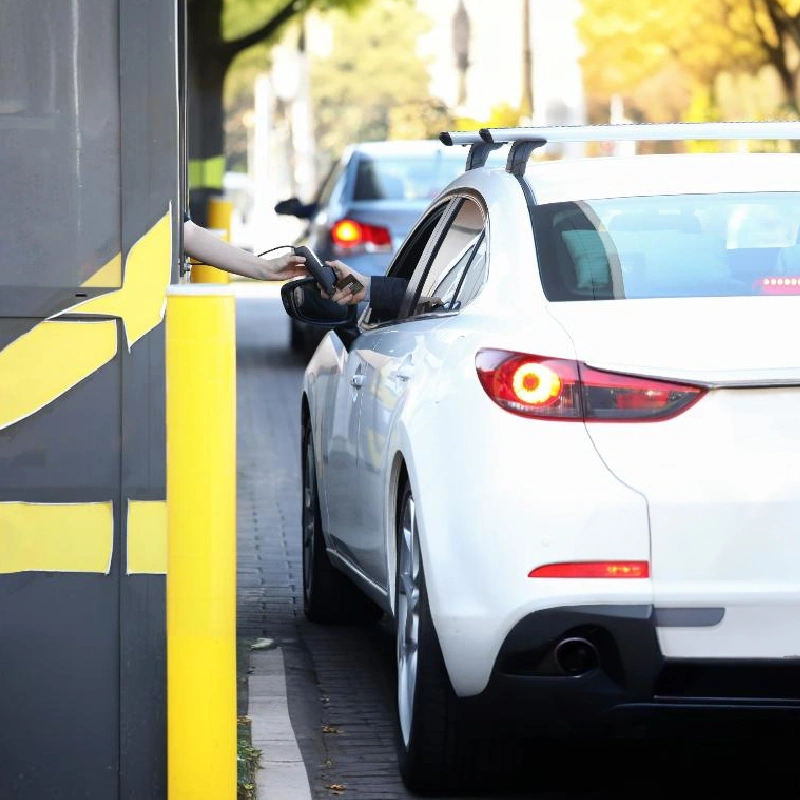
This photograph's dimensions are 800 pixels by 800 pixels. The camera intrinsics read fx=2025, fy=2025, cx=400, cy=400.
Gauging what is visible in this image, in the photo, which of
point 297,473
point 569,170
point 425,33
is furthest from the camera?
point 425,33

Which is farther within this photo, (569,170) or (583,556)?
(569,170)

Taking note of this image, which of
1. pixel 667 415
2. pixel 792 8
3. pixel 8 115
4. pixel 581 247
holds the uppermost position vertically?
pixel 792 8

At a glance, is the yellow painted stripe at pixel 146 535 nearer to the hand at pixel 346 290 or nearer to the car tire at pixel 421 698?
the car tire at pixel 421 698

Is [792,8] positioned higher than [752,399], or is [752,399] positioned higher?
[792,8]

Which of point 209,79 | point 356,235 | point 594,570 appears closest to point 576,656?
point 594,570

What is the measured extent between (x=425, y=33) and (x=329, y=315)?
11328 centimetres

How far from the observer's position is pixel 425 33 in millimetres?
117750

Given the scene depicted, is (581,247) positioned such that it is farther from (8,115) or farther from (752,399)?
(8,115)

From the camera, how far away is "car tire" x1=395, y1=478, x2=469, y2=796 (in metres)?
5.00

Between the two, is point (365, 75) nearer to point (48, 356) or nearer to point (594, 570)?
point (48, 356)

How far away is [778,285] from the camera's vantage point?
5000 mm

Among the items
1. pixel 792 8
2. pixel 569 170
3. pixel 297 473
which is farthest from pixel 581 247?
pixel 792 8

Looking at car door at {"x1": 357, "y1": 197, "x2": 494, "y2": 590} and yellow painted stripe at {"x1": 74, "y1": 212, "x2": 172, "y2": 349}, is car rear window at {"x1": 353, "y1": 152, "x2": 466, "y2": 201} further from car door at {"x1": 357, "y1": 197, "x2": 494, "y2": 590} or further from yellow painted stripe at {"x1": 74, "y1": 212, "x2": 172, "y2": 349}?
yellow painted stripe at {"x1": 74, "y1": 212, "x2": 172, "y2": 349}

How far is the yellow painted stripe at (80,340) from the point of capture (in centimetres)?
471
